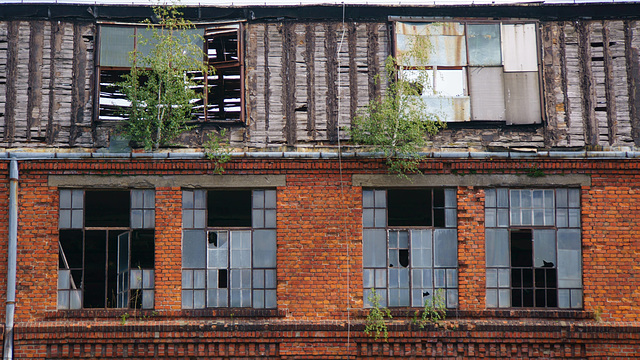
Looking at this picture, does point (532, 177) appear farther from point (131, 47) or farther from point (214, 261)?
point (131, 47)

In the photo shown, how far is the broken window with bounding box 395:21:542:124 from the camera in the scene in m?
13.5

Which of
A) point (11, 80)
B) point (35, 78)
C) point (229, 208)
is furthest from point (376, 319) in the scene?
point (11, 80)

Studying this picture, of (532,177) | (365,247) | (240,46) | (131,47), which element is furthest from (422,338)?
(131,47)

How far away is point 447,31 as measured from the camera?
13.8m

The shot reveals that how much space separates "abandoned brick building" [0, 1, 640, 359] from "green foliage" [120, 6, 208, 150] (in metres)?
0.33

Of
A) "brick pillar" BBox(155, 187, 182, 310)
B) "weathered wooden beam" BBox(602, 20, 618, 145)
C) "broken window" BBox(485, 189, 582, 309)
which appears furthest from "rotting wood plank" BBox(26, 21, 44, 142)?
"weathered wooden beam" BBox(602, 20, 618, 145)

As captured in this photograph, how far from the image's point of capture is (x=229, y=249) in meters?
13.4

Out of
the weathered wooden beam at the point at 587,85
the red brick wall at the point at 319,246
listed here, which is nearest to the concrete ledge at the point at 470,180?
the red brick wall at the point at 319,246

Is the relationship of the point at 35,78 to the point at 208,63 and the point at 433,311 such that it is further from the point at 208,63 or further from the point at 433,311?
the point at 433,311

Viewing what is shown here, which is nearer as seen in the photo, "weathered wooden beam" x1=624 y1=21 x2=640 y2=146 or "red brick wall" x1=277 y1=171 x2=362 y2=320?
"red brick wall" x1=277 y1=171 x2=362 y2=320

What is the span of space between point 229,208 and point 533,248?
6175 mm

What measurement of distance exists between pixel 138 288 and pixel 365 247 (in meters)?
4.59

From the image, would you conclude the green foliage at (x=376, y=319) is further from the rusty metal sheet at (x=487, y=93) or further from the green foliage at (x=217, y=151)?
the rusty metal sheet at (x=487, y=93)

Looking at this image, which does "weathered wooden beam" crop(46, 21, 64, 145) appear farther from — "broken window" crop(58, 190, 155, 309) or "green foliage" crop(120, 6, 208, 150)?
"green foliage" crop(120, 6, 208, 150)
